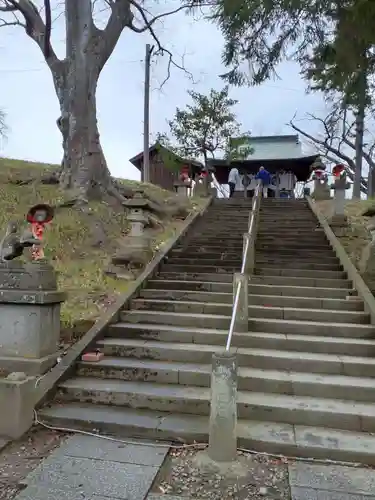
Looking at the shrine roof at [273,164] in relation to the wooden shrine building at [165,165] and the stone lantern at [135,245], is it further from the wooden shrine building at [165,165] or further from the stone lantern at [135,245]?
the stone lantern at [135,245]

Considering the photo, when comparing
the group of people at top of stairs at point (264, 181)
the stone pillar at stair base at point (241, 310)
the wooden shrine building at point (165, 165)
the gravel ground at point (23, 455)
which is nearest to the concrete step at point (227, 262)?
the stone pillar at stair base at point (241, 310)

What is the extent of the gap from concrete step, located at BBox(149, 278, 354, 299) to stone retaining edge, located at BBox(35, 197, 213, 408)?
0.45 meters

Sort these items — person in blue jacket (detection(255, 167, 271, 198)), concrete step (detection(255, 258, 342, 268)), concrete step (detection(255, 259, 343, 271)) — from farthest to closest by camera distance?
person in blue jacket (detection(255, 167, 271, 198)) → concrete step (detection(255, 258, 342, 268)) → concrete step (detection(255, 259, 343, 271))

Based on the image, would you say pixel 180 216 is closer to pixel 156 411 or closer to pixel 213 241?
pixel 213 241

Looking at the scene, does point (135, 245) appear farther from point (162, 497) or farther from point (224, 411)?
point (162, 497)

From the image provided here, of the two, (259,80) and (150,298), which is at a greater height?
(259,80)

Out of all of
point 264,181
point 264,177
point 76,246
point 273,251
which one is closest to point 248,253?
point 273,251

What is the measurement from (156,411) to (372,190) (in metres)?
20.9

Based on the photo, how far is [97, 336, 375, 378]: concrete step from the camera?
516cm

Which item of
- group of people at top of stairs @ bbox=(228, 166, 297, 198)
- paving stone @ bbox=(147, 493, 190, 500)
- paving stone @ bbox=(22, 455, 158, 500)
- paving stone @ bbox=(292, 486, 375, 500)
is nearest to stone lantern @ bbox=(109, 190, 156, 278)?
paving stone @ bbox=(22, 455, 158, 500)

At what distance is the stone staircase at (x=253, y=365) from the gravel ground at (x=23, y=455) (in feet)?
0.76

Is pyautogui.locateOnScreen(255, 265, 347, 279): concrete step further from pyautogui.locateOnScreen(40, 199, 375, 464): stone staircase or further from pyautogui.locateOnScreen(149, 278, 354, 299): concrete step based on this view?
pyautogui.locateOnScreen(149, 278, 354, 299): concrete step

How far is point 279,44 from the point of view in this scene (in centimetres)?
725

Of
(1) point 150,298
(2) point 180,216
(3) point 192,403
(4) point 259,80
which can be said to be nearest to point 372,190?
(2) point 180,216
